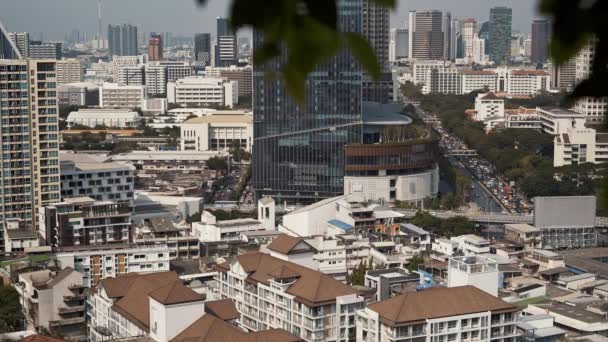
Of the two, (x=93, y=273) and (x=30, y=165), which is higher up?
(x=30, y=165)

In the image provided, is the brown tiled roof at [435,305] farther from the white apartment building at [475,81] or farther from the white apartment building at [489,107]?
the white apartment building at [475,81]

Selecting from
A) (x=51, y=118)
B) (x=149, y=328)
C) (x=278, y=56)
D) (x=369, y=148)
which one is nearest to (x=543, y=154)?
(x=369, y=148)

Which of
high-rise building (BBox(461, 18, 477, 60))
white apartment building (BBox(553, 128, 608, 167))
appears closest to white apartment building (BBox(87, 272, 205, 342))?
white apartment building (BBox(553, 128, 608, 167))

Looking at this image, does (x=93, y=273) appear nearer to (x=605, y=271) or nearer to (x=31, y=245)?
(x=31, y=245)

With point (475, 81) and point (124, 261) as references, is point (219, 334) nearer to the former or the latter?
point (124, 261)

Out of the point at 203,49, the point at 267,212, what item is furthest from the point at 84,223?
the point at 203,49

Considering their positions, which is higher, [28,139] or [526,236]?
[28,139]
